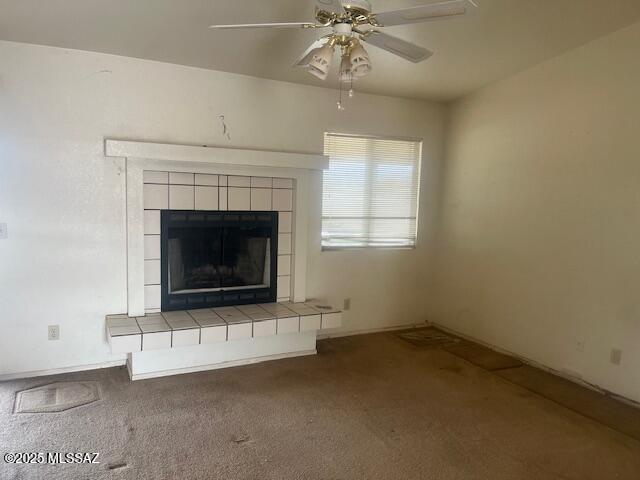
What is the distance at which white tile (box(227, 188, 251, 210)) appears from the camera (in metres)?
3.56

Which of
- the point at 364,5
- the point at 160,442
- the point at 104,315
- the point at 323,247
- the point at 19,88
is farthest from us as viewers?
the point at 323,247

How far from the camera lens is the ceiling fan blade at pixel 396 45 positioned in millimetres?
1988

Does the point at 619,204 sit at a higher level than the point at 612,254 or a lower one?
higher

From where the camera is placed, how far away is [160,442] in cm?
227

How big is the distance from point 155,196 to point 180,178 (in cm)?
23

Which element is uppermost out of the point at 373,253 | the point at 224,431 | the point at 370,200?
the point at 370,200

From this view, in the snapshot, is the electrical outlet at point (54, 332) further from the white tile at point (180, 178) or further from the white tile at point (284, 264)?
the white tile at point (284, 264)

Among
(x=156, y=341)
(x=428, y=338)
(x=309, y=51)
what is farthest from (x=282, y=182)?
(x=428, y=338)

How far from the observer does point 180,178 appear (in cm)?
335

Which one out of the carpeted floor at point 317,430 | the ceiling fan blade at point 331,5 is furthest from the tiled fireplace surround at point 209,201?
the ceiling fan blade at point 331,5

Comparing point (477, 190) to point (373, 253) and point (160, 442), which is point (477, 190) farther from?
point (160, 442)

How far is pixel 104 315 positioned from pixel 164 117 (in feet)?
5.00

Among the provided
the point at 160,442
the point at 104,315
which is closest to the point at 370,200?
the point at 104,315

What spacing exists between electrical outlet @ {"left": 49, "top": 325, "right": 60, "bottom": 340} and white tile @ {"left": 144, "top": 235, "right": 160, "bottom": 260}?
753mm
